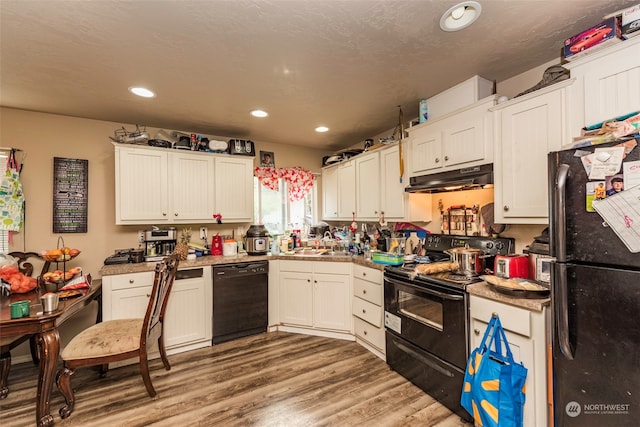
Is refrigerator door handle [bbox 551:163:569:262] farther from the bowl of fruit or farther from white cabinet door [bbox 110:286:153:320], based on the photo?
the bowl of fruit

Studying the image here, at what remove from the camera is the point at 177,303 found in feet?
8.96

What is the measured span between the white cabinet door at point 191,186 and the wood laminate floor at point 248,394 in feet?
4.91

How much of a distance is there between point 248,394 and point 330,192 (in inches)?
107

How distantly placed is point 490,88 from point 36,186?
435 cm

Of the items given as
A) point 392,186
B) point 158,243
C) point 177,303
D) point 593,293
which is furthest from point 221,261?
point 593,293

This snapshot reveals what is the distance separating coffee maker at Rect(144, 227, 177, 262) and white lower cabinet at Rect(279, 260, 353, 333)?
4.08 ft

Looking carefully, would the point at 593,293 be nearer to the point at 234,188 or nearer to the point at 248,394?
the point at 248,394

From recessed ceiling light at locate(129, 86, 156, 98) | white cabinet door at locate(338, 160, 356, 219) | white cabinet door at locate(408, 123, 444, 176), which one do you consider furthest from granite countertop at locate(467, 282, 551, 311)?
recessed ceiling light at locate(129, 86, 156, 98)

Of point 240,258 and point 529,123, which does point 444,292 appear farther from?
point 240,258

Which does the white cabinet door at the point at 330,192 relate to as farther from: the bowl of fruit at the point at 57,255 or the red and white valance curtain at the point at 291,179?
the bowl of fruit at the point at 57,255

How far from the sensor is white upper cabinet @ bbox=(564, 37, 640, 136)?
53.8 inches

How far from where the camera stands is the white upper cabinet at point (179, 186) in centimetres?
286

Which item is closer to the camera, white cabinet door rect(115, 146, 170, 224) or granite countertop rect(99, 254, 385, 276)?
granite countertop rect(99, 254, 385, 276)

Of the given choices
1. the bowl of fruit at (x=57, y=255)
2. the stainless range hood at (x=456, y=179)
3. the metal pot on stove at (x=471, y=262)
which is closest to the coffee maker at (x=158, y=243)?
the bowl of fruit at (x=57, y=255)
